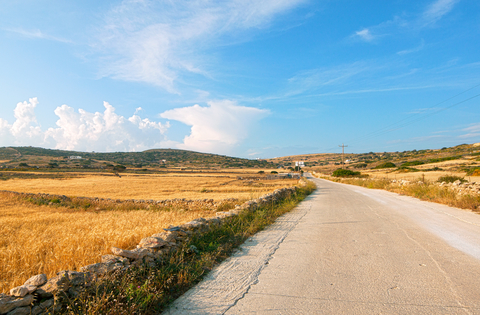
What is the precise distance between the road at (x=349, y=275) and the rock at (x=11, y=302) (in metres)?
1.77

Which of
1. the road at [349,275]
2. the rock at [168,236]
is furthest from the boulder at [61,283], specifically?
the rock at [168,236]

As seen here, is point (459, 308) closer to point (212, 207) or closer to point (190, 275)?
point (190, 275)

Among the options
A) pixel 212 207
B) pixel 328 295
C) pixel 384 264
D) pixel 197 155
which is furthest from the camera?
pixel 197 155

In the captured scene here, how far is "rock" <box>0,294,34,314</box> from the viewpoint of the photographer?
3.12m

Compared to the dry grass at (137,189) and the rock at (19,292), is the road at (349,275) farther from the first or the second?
the dry grass at (137,189)

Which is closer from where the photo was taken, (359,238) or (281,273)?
(281,273)

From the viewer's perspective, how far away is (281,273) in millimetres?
5238

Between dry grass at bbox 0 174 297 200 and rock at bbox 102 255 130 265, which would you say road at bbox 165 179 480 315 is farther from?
dry grass at bbox 0 174 297 200

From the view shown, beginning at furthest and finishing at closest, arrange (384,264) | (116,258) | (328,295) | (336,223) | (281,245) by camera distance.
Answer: (336,223) → (281,245) → (384,264) → (116,258) → (328,295)

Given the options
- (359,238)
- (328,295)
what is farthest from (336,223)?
(328,295)

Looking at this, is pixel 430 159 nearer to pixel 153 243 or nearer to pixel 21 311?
pixel 153 243

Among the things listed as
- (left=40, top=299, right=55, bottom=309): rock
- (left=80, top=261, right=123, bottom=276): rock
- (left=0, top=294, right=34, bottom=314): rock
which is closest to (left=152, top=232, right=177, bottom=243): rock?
(left=80, top=261, right=123, bottom=276): rock

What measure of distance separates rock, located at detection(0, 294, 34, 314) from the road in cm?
177

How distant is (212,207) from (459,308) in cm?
1833
